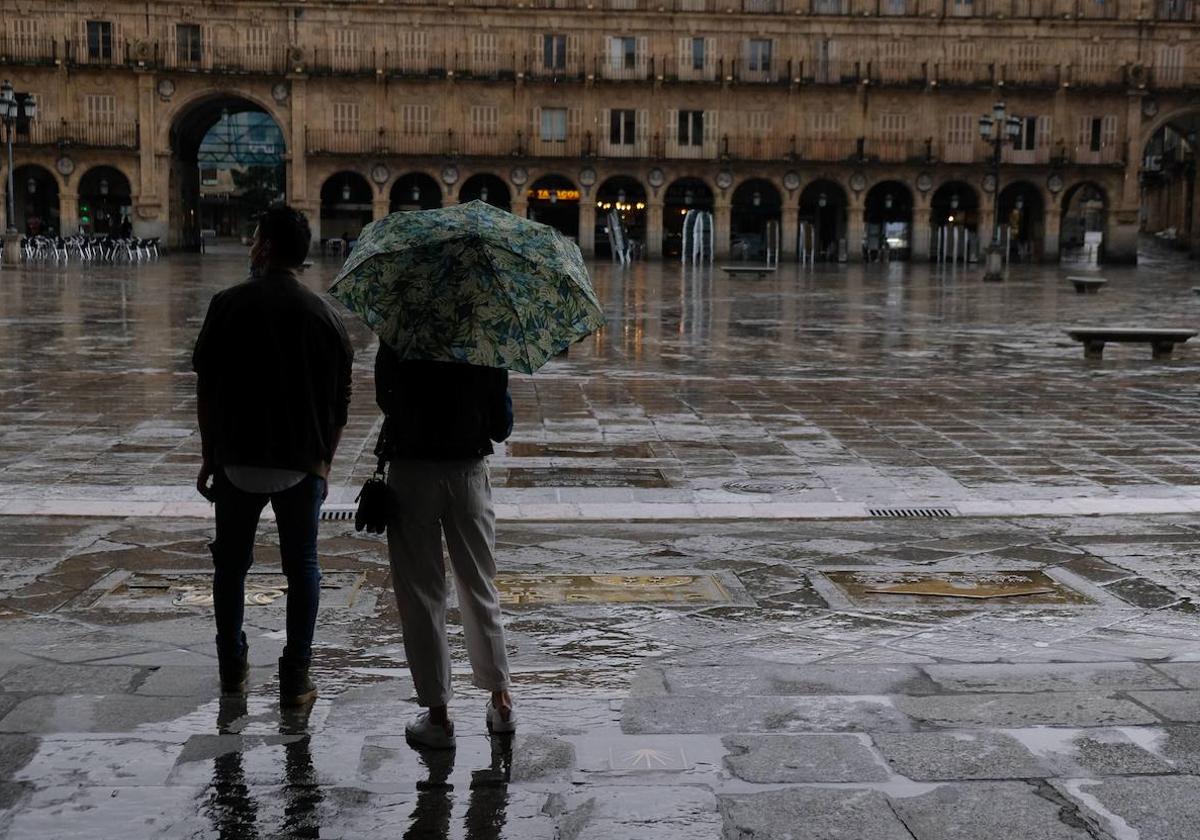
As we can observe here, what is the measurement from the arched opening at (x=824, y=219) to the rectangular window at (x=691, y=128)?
4742mm

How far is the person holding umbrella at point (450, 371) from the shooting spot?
4.32m

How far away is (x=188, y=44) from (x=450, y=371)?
157ft

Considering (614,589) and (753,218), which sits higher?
(753,218)

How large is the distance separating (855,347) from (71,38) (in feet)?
123

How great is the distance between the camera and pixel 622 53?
50719 millimetres

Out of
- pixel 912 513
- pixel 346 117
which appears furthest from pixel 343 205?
pixel 912 513

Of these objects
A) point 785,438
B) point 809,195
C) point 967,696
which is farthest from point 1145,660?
point 809,195

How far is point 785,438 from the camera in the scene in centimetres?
1083

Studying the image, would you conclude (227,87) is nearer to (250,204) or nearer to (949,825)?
(250,204)

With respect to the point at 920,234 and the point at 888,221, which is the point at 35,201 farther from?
the point at 920,234

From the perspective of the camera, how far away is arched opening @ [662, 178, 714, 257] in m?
54.3

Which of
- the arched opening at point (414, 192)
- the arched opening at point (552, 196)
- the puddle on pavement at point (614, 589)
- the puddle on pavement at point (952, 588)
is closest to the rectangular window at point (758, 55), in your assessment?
the arched opening at point (552, 196)

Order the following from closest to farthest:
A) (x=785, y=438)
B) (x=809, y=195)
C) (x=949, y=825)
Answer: (x=949, y=825), (x=785, y=438), (x=809, y=195)

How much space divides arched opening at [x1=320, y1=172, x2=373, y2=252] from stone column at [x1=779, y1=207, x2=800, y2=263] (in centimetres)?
1391
